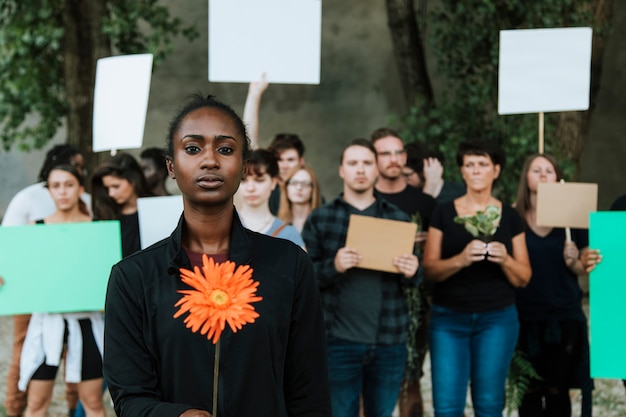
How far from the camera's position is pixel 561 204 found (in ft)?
14.1

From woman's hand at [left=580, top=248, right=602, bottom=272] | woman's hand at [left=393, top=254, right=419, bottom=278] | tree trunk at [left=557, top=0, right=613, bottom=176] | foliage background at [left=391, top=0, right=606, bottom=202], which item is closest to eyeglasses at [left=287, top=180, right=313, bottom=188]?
woman's hand at [left=393, top=254, right=419, bottom=278]

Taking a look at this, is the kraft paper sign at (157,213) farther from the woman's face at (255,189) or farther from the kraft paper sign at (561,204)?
the kraft paper sign at (561,204)

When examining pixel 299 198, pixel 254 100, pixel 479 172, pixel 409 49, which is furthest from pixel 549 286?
pixel 409 49

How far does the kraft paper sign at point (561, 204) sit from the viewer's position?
4301mm

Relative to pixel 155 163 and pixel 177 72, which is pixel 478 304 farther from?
pixel 177 72

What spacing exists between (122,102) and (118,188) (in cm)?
49

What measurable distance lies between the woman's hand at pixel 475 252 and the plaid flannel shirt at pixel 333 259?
0.85ft

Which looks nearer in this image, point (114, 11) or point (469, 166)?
point (469, 166)

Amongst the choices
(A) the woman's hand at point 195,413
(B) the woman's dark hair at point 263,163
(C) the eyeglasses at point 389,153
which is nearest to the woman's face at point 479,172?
(C) the eyeglasses at point 389,153

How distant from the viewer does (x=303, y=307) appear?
2006 millimetres

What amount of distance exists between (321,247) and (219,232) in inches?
88.7

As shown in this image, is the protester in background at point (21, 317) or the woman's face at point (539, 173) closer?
the woman's face at point (539, 173)

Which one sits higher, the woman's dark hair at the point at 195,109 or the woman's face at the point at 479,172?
the woman's dark hair at the point at 195,109

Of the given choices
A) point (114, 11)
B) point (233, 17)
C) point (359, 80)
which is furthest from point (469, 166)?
point (359, 80)
